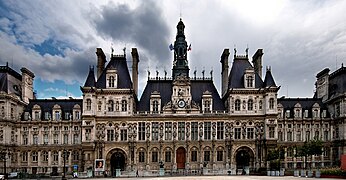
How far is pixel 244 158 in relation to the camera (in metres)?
71.8

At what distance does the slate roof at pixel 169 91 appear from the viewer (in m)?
73.8

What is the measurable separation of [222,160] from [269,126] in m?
10.5

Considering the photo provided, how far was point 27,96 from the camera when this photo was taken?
78.2 m

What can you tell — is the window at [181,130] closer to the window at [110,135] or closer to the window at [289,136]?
the window at [110,135]

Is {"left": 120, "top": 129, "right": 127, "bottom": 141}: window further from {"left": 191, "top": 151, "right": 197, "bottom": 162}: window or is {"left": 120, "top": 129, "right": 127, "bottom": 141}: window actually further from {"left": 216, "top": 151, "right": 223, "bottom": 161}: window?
{"left": 216, "top": 151, "right": 223, "bottom": 161}: window

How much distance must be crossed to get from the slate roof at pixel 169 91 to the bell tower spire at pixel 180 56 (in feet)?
9.43

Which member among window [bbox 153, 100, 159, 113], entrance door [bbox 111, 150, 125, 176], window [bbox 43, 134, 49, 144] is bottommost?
entrance door [bbox 111, 150, 125, 176]

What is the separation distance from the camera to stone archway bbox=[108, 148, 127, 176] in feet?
233

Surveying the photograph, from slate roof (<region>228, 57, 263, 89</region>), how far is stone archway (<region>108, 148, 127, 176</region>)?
23663 millimetres

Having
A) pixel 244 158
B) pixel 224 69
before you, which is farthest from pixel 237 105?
pixel 244 158

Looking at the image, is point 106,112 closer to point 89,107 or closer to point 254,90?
point 89,107

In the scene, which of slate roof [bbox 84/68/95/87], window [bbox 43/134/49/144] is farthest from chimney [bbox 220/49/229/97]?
window [bbox 43/134/49/144]

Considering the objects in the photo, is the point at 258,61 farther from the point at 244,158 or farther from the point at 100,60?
the point at 100,60

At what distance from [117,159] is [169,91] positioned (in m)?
16.1
